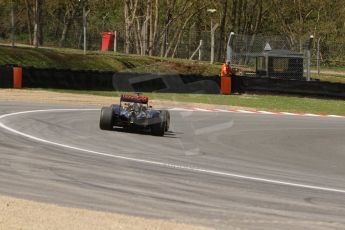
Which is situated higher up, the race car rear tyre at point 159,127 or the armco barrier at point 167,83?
the armco barrier at point 167,83

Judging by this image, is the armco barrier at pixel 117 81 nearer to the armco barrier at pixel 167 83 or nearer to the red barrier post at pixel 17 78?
the armco barrier at pixel 167 83

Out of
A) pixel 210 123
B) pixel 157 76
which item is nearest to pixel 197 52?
pixel 157 76

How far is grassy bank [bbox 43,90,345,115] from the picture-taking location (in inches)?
1037

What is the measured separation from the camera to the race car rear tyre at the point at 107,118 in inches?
577

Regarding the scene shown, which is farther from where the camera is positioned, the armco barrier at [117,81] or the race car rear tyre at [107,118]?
the armco barrier at [117,81]

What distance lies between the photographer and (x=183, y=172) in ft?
32.1

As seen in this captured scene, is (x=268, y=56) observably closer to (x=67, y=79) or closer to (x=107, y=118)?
(x=67, y=79)

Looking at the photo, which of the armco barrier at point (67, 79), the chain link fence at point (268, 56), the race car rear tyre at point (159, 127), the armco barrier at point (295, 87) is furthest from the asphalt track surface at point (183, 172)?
the chain link fence at point (268, 56)

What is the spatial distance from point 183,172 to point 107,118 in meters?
5.26

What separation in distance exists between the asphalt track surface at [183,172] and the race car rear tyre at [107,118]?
1.03 feet

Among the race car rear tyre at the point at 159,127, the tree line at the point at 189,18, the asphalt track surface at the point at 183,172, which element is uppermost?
the tree line at the point at 189,18

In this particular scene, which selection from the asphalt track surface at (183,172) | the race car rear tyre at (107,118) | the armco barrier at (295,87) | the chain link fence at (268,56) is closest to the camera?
the asphalt track surface at (183,172)

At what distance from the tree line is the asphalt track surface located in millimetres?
29983

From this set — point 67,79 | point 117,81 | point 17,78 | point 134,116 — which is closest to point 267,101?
point 117,81
